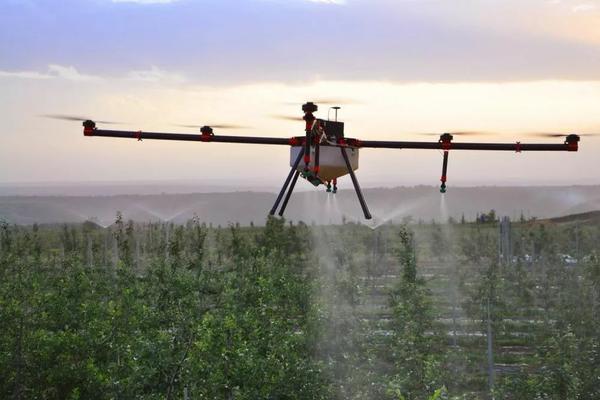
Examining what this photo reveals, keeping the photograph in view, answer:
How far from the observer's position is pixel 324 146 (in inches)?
504

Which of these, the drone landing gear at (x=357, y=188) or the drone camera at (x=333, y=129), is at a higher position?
the drone camera at (x=333, y=129)

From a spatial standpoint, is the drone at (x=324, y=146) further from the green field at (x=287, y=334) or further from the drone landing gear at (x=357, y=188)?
the green field at (x=287, y=334)

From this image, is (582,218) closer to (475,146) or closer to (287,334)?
(287,334)

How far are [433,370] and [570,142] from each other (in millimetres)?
12797

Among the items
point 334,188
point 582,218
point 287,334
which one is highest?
point 334,188

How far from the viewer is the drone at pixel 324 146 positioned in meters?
12.5

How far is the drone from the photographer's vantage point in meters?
12.5

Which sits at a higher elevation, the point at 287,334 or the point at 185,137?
the point at 185,137

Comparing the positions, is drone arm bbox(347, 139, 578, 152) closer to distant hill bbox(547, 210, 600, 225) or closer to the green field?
the green field

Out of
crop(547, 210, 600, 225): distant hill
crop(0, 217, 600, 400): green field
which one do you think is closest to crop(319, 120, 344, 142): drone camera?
crop(0, 217, 600, 400): green field

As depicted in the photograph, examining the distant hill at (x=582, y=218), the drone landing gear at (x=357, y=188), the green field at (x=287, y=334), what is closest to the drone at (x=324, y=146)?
the drone landing gear at (x=357, y=188)

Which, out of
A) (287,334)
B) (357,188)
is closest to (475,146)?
(357,188)

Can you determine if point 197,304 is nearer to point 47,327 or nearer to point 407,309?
point 47,327

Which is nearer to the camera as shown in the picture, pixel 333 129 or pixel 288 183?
pixel 288 183
